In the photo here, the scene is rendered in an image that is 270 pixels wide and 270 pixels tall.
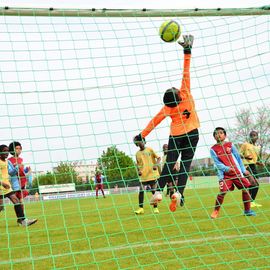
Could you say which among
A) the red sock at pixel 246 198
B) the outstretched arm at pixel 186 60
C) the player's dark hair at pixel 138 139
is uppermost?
the outstretched arm at pixel 186 60

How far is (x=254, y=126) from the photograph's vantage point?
6633 millimetres

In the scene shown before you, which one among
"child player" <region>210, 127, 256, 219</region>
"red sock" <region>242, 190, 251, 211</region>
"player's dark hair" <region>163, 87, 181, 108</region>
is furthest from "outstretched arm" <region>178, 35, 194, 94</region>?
"red sock" <region>242, 190, 251, 211</region>

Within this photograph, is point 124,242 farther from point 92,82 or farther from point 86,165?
point 92,82

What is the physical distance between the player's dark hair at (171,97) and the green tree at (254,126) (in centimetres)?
70

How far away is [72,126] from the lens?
5.22 metres

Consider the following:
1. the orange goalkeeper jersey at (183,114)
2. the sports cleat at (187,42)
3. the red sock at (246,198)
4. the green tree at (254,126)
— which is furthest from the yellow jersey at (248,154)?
the sports cleat at (187,42)

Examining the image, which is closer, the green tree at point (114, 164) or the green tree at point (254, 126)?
the green tree at point (114, 164)

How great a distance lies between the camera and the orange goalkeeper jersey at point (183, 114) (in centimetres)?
582

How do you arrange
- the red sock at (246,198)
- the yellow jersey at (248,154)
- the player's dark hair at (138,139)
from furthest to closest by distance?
1. the yellow jersey at (248,154)
2. the red sock at (246,198)
3. the player's dark hair at (138,139)

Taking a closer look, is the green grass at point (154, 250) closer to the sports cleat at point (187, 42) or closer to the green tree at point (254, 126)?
the green tree at point (254, 126)

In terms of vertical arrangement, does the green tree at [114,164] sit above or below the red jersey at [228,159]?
above

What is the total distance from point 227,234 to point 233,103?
1.65 meters

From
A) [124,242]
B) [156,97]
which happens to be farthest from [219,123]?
[124,242]

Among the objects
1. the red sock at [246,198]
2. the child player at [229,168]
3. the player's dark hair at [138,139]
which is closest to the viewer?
the player's dark hair at [138,139]
